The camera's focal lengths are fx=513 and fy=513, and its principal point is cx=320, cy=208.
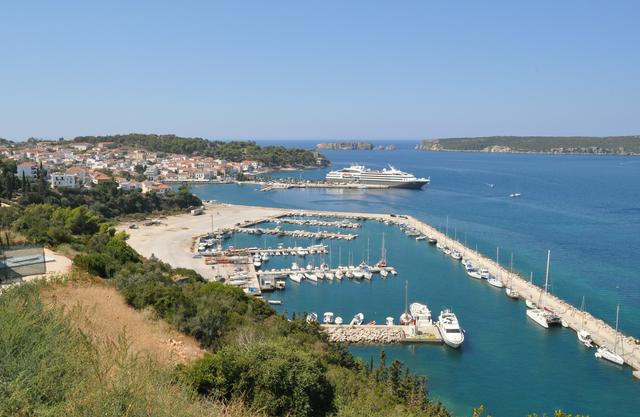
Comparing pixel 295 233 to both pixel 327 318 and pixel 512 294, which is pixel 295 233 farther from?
pixel 512 294

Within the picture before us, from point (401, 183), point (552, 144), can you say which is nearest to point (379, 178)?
point (401, 183)

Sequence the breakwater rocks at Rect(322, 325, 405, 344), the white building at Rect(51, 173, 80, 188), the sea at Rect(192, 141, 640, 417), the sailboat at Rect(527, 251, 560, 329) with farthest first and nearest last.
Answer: the white building at Rect(51, 173, 80, 188), the sailboat at Rect(527, 251, 560, 329), the breakwater rocks at Rect(322, 325, 405, 344), the sea at Rect(192, 141, 640, 417)

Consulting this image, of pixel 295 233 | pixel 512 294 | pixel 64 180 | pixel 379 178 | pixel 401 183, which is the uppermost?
pixel 64 180

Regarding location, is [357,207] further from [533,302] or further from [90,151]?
[90,151]

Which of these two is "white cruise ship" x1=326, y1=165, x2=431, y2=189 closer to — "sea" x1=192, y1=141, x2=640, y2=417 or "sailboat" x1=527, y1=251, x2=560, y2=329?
"sea" x1=192, y1=141, x2=640, y2=417

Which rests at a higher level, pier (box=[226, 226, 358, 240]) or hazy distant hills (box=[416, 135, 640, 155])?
hazy distant hills (box=[416, 135, 640, 155])

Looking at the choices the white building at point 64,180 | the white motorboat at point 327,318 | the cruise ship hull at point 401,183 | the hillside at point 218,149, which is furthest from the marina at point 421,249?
the hillside at point 218,149

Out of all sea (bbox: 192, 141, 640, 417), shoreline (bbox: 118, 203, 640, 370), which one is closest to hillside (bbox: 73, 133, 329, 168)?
sea (bbox: 192, 141, 640, 417)
